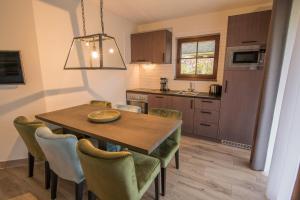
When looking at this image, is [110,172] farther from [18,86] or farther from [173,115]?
[18,86]

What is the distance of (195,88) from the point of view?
3633mm

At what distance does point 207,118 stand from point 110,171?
246cm

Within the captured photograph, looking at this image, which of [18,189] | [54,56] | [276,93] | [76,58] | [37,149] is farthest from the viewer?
[76,58]

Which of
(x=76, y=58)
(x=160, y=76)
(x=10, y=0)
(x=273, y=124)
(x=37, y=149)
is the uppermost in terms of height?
(x=10, y=0)

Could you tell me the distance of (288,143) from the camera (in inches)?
57.6

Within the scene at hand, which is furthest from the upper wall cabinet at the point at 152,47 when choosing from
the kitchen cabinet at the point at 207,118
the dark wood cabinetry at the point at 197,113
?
the kitchen cabinet at the point at 207,118

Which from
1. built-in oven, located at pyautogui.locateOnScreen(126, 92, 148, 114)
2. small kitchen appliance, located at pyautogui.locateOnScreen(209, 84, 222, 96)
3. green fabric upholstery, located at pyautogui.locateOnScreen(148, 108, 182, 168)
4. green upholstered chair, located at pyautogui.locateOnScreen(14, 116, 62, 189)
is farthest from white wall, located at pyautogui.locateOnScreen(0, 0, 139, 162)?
small kitchen appliance, located at pyautogui.locateOnScreen(209, 84, 222, 96)

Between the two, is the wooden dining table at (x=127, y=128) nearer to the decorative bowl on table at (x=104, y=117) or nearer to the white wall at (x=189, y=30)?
the decorative bowl on table at (x=104, y=117)

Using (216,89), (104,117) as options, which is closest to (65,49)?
(104,117)

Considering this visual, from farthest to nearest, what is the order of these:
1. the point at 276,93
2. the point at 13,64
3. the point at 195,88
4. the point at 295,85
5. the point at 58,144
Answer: the point at 195,88
the point at 13,64
the point at 276,93
the point at 295,85
the point at 58,144

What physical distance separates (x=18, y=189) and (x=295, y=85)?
10.6 ft

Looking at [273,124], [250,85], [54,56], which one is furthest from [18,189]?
[250,85]

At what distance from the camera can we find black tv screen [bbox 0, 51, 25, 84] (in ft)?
7.00

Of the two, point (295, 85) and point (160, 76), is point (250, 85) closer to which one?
point (295, 85)
